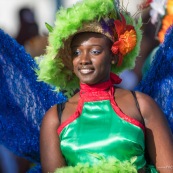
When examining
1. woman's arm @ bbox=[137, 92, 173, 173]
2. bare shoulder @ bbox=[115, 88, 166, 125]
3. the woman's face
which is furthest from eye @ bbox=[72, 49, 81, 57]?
woman's arm @ bbox=[137, 92, 173, 173]

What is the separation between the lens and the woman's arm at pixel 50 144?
117 inches

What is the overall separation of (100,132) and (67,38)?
0.51 m

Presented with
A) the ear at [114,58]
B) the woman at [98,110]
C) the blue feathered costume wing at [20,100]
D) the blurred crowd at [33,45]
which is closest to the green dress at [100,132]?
the woman at [98,110]

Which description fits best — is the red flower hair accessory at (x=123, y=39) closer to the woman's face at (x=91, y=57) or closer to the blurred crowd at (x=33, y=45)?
the woman's face at (x=91, y=57)

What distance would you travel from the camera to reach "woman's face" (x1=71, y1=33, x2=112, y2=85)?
2.96 m

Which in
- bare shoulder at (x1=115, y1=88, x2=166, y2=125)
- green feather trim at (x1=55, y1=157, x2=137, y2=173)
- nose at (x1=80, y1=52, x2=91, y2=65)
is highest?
nose at (x1=80, y1=52, x2=91, y2=65)

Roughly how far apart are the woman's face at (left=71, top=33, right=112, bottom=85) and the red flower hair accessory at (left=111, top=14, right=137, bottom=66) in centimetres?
5

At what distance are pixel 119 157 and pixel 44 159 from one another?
0.40m

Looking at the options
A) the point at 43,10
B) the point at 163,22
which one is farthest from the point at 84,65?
the point at 43,10

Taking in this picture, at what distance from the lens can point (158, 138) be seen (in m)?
2.94

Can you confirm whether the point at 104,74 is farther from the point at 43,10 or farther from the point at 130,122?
the point at 43,10

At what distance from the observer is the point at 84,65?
9.70 feet

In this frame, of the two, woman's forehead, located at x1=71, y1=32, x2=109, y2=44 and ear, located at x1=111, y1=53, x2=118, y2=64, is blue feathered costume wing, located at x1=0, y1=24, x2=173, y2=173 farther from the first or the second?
woman's forehead, located at x1=71, y1=32, x2=109, y2=44

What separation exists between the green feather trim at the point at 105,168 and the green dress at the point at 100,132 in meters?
0.06
